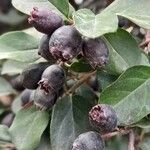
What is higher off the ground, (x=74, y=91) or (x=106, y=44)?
(x=106, y=44)

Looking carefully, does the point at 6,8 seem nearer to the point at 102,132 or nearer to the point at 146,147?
the point at 146,147

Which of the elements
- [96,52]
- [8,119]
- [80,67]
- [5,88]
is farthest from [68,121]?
[5,88]

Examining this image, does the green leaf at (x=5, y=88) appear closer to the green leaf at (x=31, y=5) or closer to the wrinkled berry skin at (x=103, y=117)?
the green leaf at (x=31, y=5)

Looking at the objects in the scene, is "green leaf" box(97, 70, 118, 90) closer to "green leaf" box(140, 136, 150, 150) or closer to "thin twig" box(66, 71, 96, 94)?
"thin twig" box(66, 71, 96, 94)

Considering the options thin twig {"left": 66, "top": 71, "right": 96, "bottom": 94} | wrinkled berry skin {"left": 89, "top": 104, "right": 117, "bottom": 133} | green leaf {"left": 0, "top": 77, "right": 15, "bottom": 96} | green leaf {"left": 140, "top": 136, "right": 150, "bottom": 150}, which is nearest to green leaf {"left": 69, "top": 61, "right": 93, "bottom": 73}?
thin twig {"left": 66, "top": 71, "right": 96, "bottom": 94}

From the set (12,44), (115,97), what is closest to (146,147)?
(115,97)

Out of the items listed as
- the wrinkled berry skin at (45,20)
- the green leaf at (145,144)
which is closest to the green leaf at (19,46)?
the wrinkled berry skin at (45,20)
